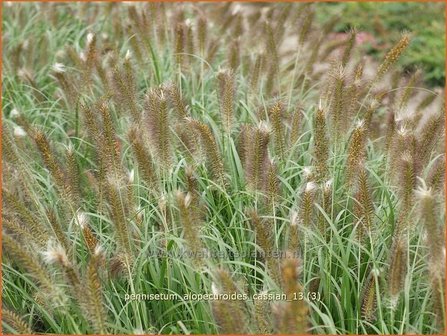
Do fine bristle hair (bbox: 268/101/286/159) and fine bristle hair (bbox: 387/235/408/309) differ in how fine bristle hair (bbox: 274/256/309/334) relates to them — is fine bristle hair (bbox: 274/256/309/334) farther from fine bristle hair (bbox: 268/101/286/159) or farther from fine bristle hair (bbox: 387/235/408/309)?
fine bristle hair (bbox: 268/101/286/159)

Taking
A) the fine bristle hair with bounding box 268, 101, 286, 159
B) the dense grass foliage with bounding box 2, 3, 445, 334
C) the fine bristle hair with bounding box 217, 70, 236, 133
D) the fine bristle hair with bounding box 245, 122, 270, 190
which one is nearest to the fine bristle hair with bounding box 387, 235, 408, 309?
the dense grass foliage with bounding box 2, 3, 445, 334

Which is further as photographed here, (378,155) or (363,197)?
(378,155)

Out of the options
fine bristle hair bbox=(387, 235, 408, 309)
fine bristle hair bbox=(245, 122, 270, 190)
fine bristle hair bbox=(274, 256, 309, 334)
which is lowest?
fine bristle hair bbox=(387, 235, 408, 309)

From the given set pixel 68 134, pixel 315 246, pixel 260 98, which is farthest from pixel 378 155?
pixel 68 134

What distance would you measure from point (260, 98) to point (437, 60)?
3.65 metres

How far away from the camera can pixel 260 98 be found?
4070mm

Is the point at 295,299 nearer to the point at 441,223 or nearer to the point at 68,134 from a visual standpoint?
the point at 441,223

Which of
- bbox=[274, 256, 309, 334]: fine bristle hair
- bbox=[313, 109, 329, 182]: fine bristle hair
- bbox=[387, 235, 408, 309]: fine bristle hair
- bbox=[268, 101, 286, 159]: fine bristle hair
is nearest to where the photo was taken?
bbox=[274, 256, 309, 334]: fine bristle hair

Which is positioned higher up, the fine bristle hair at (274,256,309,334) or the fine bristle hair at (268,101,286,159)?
the fine bristle hair at (268,101,286,159)

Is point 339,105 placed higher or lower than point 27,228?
higher

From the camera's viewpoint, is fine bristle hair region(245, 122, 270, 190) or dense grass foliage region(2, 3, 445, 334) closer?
dense grass foliage region(2, 3, 445, 334)

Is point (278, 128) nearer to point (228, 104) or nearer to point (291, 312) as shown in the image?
point (228, 104)

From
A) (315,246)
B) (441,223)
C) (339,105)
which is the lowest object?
(315,246)

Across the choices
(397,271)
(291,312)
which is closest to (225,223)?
(397,271)
